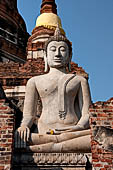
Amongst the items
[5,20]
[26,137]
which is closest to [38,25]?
[5,20]

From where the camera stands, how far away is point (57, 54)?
8203 mm

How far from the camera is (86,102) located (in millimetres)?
7586

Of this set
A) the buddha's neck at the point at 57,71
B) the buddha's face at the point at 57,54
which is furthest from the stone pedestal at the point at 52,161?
the buddha's face at the point at 57,54

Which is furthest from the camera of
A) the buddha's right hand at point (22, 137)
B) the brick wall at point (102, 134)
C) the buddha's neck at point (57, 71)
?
the buddha's neck at point (57, 71)

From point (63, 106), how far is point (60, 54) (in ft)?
5.24

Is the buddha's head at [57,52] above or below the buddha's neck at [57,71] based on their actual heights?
above

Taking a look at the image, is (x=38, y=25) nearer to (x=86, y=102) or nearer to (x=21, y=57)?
(x=21, y=57)

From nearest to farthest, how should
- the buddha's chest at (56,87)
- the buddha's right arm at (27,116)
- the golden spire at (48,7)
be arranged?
the buddha's right arm at (27,116)
the buddha's chest at (56,87)
the golden spire at (48,7)

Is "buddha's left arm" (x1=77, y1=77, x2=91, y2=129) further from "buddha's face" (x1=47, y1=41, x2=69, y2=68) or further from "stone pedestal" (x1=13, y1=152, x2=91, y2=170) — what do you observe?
"stone pedestal" (x1=13, y1=152, x2=91, y2=170)

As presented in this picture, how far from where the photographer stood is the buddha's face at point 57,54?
8.22 meters

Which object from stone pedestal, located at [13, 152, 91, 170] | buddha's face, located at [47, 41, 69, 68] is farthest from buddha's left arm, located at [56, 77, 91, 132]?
stone pedestal, located at [13, 152, 91, 170]

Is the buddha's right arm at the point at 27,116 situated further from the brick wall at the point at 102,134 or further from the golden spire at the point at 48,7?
the golden spire at the point at 48,7

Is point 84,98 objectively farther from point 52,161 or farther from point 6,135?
point 6,135

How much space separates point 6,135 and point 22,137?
85 centimetres
